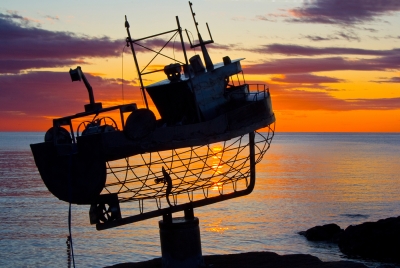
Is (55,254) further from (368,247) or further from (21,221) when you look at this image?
(368,247)

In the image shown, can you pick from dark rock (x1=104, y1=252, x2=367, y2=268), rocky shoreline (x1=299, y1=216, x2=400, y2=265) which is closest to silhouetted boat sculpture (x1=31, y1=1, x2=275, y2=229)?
dark rock (x1=104, y1=252, x2=367, y2=268)

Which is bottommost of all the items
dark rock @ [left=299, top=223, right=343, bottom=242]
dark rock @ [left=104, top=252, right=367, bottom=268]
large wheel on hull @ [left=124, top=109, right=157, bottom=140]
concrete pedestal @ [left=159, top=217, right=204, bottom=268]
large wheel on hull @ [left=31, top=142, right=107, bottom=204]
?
dark rock @ [left=299, top=223, right=343, bottom=242]

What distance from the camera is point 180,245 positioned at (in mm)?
16219

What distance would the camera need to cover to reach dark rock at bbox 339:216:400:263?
26297mm

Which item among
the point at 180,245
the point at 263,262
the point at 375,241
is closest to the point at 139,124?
the point at 180,245

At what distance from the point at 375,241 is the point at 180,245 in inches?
545

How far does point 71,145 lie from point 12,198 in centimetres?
3785

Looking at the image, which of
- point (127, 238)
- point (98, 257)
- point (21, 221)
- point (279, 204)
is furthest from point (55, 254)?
point (279, 204)

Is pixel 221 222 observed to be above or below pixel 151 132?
below

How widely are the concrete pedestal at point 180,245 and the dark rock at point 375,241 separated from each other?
13.1 meters

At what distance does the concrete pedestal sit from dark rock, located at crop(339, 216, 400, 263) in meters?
13.1

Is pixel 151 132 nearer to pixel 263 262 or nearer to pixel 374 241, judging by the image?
pixel 263 262

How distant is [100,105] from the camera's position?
49.7 feet

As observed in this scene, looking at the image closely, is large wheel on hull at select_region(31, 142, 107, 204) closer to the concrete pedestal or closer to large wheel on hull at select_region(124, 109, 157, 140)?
large wheel on hull at select_region(124, 109, 157, 140)
